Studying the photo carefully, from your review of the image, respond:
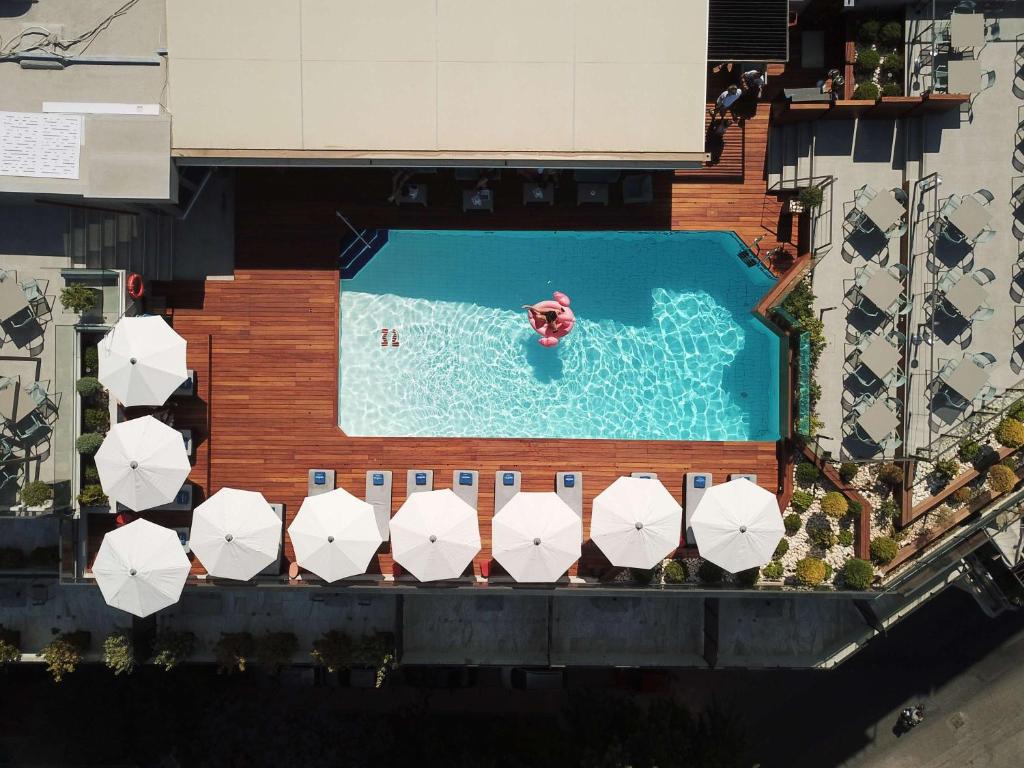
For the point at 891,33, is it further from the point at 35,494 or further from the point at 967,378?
the point at 35,494

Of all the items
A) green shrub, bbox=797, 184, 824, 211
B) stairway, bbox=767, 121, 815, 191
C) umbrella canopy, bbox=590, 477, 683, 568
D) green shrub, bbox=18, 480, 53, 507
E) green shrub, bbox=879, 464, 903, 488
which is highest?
stairway, bbox=767, 121, 815, 191

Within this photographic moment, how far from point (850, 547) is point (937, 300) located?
22.6 ft

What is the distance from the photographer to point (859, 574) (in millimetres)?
14945

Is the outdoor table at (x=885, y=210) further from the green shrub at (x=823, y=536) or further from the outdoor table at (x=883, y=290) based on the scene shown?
the green shrub at (x=823, y=536)

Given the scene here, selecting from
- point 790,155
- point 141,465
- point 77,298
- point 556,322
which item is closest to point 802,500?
point 556,322

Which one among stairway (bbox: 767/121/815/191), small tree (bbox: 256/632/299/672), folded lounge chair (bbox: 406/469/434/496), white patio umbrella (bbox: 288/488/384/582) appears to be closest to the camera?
white patio umbrella (bbox: 288/488/384/582)

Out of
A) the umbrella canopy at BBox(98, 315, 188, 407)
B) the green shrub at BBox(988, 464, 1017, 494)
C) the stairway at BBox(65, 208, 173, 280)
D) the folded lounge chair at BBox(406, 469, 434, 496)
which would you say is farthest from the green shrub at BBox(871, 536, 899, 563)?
the stairway at BBox(65, 208, 173, 280)

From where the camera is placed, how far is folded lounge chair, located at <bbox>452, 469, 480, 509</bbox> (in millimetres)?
15859

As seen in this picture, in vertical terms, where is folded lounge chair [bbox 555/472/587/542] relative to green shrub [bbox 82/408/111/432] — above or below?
below

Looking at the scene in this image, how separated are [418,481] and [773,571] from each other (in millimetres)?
9464

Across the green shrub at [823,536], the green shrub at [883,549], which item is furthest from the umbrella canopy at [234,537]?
the green shrub at [883,549]

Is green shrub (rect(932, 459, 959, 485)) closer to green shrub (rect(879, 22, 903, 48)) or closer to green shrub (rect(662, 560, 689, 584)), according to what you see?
green shrub (rect(662, 560, 689, 584))

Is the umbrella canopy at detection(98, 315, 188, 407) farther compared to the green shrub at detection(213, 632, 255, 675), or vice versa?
the green shrub at detection(213, 632, 255, 675)

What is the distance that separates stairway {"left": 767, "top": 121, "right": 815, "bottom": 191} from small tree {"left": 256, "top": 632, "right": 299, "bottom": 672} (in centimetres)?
1790
